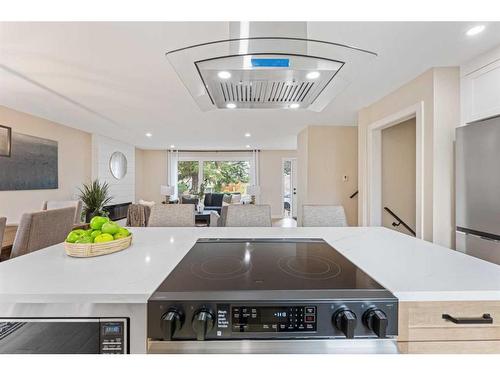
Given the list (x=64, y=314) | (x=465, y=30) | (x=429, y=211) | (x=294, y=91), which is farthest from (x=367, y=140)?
(x=64, y=314)

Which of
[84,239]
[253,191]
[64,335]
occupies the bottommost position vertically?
Result: [64,335]

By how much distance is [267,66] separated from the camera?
0.88 metres

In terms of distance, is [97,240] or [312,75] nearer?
[312,75]

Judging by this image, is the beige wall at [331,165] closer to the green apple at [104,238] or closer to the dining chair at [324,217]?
the dining chair at [324,217]

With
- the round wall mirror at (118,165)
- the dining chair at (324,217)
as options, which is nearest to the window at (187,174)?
the round wall mirror at (118,165)

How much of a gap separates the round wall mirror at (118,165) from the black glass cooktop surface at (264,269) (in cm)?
565

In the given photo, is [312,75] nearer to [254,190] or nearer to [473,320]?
[473,320]

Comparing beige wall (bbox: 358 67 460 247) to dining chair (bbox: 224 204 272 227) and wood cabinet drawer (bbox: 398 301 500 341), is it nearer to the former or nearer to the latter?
dining chair (bbox: 224 204 272 227)

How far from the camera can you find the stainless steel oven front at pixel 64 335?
75 centimetres

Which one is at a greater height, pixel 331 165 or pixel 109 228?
pixel 331 165

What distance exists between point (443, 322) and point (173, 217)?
195 centimetres

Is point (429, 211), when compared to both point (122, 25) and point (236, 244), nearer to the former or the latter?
point (236, 244)

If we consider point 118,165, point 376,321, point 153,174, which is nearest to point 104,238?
point 376,321

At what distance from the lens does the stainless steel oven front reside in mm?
748
